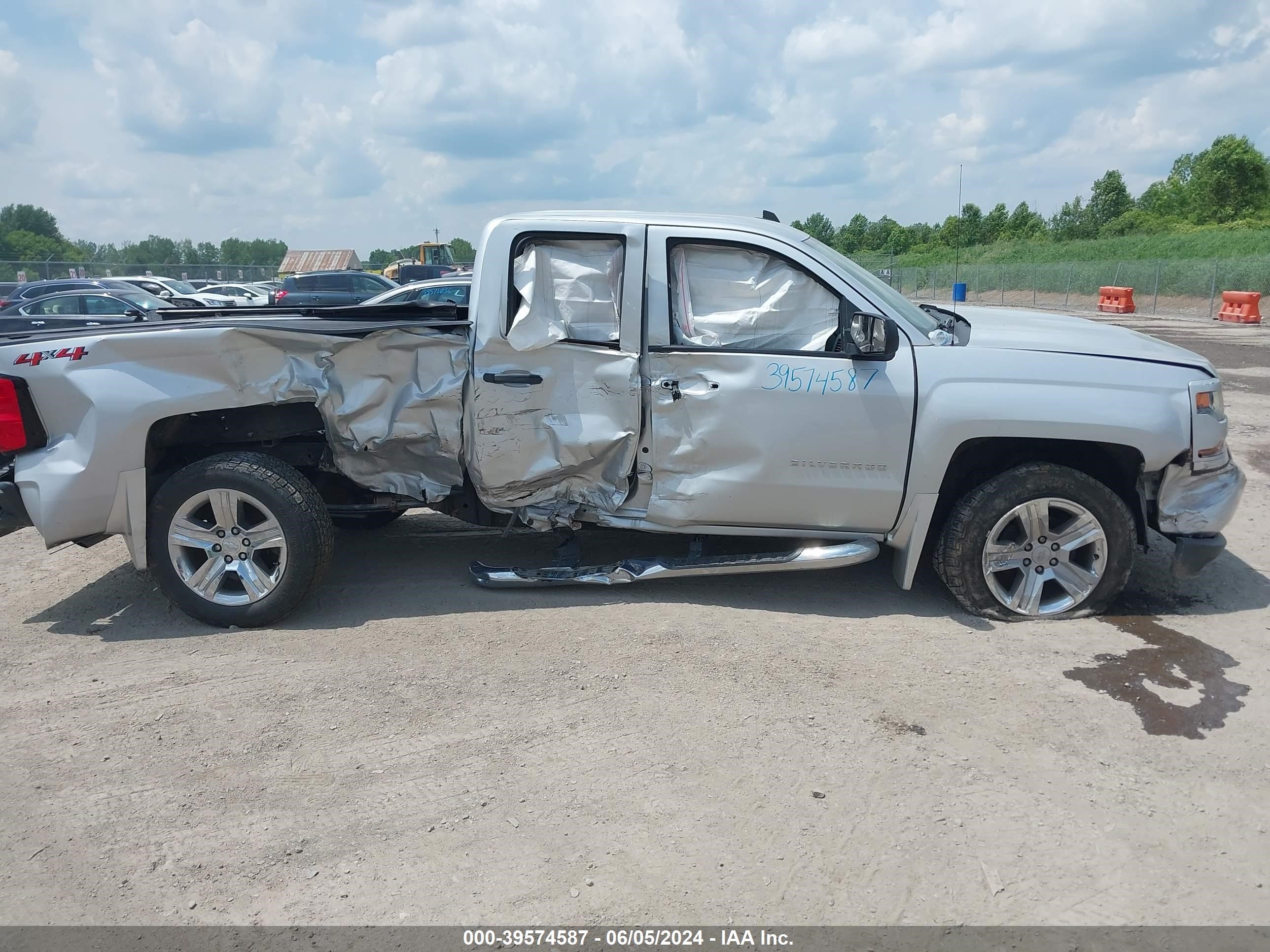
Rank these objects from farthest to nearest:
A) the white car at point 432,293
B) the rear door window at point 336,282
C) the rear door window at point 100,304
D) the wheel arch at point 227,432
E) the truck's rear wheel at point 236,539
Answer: the rear door window at point 336,282 → the rear door window at point 100,304 → the white car at point 432,293 → the wheel arch at point 227,432 → the truck's rear wheel at point 236,539

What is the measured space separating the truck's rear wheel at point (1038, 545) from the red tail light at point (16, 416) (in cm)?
459

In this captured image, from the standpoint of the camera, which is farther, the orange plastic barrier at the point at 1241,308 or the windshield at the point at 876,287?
the orange plastic barrier at the point at 1241,308

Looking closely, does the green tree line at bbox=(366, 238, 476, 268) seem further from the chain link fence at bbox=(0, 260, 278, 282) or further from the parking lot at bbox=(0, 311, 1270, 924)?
the parking lot at bbox=(0, 311, 1270, 924)

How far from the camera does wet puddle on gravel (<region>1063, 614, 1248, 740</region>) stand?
3.86 m

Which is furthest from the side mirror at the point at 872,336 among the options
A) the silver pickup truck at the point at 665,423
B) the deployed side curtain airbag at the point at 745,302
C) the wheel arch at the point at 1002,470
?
the wheel arch at the point at 1002,470

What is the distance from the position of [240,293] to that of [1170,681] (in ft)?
110

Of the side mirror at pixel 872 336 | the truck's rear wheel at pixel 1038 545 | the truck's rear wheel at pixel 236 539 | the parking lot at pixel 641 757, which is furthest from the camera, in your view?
the truck's rear wheel at pixel 236 539

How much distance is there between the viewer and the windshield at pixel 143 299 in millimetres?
19625

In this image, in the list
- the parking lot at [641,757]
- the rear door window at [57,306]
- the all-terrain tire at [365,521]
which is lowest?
the parking lot at [641,757]

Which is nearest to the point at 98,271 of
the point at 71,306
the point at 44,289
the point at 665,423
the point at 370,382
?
the point at 44,289

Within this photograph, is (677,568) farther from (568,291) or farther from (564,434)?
(568,291)

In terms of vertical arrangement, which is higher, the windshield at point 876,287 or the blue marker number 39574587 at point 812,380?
the windshield at point 876,287

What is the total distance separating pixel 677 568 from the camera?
5.02 meters

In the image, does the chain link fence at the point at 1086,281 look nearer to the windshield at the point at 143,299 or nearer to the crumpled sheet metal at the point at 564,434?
the windshield at the point at 143,299
